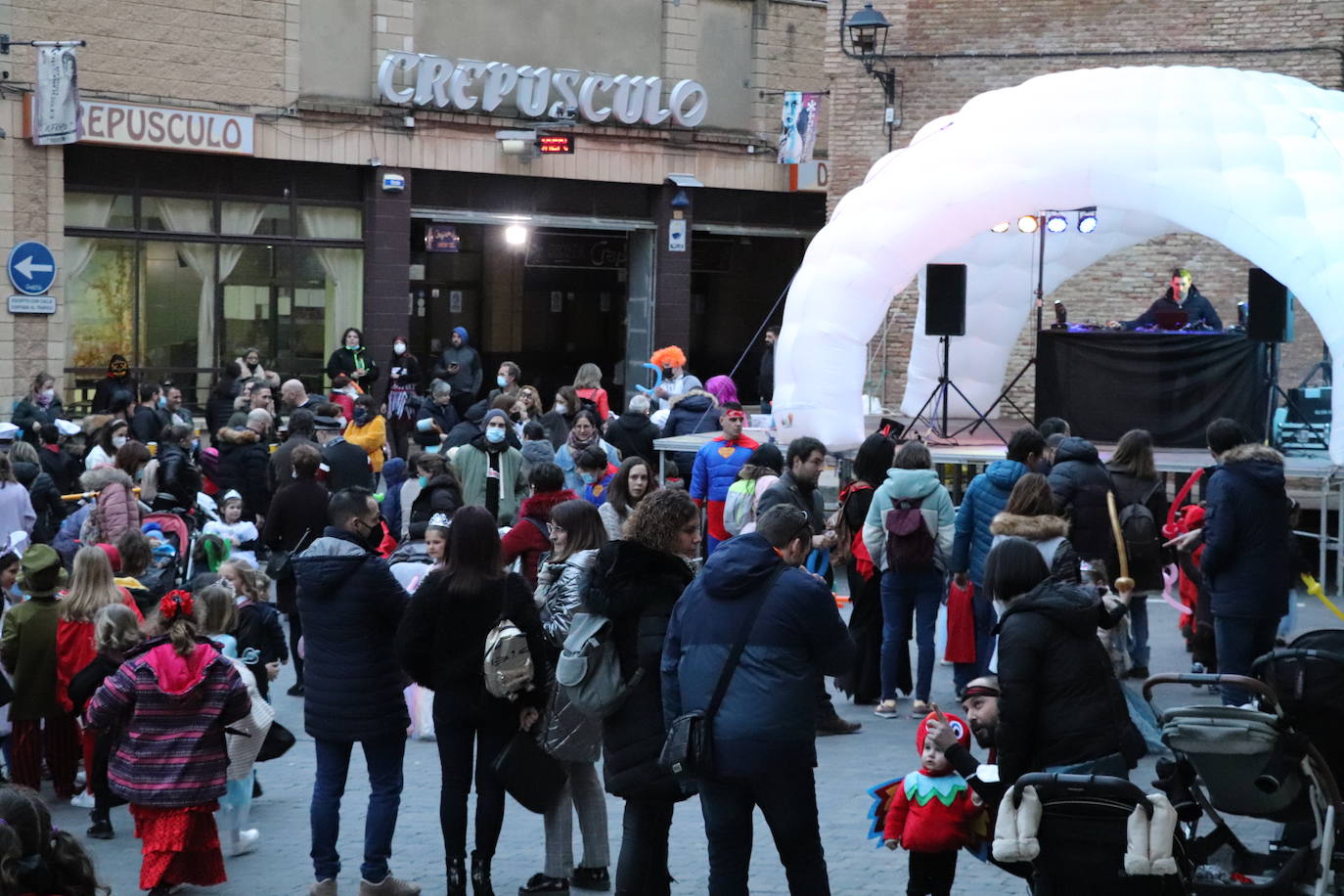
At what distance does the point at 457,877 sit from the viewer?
7473 millimetres

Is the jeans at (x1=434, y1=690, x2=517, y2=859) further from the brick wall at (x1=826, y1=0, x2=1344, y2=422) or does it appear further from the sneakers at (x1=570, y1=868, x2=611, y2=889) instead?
the brick wall at (x1=826, y1=0, x2=1344, y2=422)

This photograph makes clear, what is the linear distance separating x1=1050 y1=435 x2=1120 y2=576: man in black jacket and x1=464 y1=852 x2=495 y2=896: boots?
4.64 meters

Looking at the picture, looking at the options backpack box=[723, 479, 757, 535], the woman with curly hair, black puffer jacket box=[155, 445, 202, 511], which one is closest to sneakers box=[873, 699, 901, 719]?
backpack box=[723, 479, 757, 535]

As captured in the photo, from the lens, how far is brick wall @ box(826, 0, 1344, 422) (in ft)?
79.5

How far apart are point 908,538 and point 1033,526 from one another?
157 cm

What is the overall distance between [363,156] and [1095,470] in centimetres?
1752

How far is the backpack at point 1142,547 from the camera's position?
428 inches

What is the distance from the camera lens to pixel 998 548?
6664 millimetres

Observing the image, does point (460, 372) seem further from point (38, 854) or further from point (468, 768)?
point (38, 854)

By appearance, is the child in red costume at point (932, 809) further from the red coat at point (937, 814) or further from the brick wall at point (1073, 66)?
the brick wall at point (1073, 66)

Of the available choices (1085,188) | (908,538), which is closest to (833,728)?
(908,538)

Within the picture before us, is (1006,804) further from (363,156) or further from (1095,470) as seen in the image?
(363,156)

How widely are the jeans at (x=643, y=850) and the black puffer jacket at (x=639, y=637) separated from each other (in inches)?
3.2

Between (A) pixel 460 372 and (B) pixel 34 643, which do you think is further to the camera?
(A) pixel 460 372
